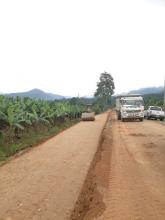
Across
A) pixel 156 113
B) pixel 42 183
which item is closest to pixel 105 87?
pixel 156 113

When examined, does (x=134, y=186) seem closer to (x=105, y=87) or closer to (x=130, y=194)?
(x=130, y=194)

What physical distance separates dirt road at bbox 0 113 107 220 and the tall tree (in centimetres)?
12561

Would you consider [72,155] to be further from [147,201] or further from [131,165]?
[147,201]

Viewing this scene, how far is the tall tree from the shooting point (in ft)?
478

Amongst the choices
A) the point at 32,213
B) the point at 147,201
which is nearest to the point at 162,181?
the point at 147,201

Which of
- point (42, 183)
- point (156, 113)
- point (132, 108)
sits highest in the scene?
point (132, 108)

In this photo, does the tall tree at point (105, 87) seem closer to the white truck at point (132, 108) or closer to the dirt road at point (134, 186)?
the white truck at point (132, 108)

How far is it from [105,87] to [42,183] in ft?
440

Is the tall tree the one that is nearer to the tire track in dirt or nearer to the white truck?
the white truck

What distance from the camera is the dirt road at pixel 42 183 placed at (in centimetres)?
962

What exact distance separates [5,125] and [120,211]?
17.5 meters

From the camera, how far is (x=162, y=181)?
12.6 m

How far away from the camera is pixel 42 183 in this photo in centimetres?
1264

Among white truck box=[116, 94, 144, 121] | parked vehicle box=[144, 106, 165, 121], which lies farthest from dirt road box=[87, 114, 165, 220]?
parked vehicle box=[144, 106, 165, 121]
